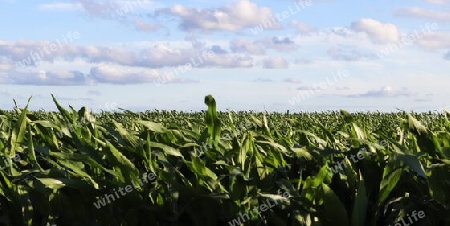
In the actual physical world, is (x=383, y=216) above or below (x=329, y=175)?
below

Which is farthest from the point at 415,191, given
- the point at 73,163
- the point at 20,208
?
the point at 20,208

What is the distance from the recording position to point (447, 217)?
2.21m

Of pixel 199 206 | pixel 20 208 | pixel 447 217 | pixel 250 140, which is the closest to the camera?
pixel 447 217

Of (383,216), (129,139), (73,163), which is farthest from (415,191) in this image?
(73,163)

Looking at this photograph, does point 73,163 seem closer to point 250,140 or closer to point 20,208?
point 20,208

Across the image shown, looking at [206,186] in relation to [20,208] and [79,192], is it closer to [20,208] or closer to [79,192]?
[79,192]

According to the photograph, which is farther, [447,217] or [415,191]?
[415,191]

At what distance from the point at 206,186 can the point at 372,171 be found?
2.44 feet

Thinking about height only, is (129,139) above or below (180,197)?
above

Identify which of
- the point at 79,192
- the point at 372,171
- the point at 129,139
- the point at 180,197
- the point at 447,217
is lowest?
the point at 447,217

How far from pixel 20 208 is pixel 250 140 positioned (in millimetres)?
1167

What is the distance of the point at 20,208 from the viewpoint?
9.02ft

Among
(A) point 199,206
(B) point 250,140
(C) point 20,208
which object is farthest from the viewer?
(C) point 20,208

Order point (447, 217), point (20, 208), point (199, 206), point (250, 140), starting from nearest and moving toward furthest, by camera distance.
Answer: point (447, 217) → point (199, 206) → point (250, 140) → point (20, 208)
